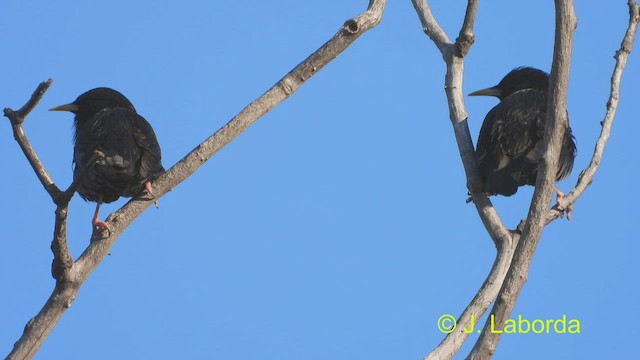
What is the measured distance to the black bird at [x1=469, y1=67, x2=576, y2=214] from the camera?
7.10m

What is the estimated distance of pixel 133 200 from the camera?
20.0 ft

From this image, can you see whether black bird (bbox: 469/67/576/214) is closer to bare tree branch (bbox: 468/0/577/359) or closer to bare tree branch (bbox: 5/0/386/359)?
bare tree branch (bbox: 5/0/386/359)

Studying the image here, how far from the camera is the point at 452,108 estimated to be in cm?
667

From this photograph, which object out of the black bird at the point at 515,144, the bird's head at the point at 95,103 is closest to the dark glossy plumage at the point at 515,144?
the black bird at the point at 515,144

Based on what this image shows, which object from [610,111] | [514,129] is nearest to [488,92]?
[514,129]

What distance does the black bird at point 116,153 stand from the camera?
7.23 m

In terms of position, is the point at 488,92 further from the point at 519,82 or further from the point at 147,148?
the point at 147,148

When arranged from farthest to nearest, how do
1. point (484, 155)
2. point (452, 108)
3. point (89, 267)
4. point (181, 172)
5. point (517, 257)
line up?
point (484, 155) → point (452, 108) → point (181, 172) → point (89, 267) → point (517, 257)

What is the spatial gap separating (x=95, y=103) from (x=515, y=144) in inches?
143

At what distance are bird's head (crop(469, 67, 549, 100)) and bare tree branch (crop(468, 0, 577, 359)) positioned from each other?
359 cm

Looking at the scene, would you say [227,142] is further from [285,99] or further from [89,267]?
[89,267]

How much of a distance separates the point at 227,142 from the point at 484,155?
239 cm

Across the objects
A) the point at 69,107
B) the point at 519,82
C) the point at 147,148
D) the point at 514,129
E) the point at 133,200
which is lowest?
the point at 133,200

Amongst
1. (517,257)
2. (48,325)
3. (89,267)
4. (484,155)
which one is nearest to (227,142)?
(89,267)
